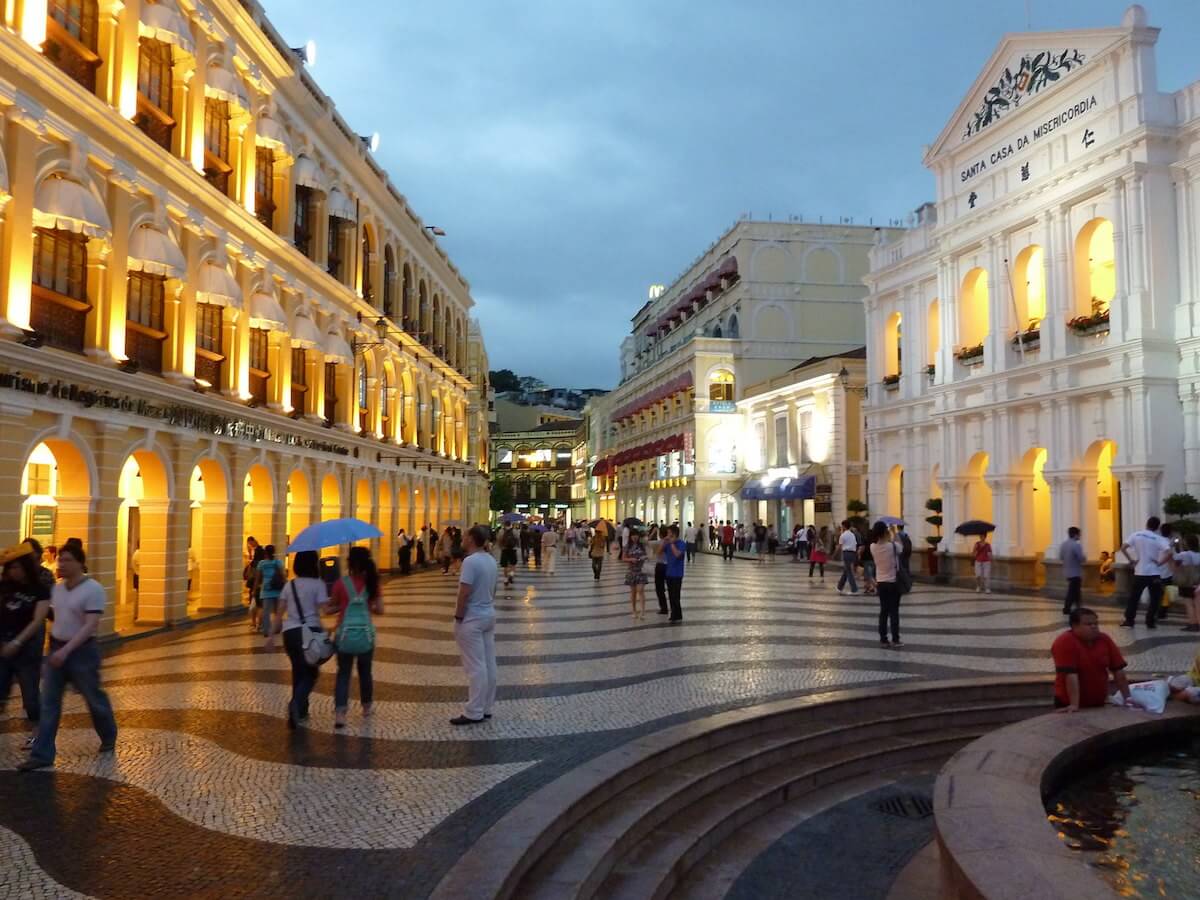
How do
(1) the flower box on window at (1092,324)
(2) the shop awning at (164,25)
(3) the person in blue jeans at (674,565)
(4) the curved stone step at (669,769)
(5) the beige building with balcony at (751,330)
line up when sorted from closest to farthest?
(4) the curved stone step at (669,769) < (3) the person in blue jeans at (674,565) < (2) the shop awning at (164,25) < (1) the flower box on window at (1092,324) < (5) the beige building with balcony at (751,330)

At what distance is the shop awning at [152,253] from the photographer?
15156mm

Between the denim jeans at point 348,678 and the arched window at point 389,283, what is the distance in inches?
982

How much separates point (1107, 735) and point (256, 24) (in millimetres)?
20878

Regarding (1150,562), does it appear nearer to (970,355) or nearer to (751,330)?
(970,355)

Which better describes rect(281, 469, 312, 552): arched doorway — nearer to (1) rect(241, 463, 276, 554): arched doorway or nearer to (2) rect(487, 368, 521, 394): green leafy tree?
(1) rect(241, 463, 276, 554): arched doorway

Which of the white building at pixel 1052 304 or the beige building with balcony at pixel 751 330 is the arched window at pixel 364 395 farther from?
the beige building with balcony at pixel 751 330

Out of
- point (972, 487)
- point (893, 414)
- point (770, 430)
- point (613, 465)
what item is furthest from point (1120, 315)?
point (613, 465)

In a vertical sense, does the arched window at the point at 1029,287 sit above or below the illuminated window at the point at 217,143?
below

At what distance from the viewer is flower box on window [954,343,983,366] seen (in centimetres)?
2497

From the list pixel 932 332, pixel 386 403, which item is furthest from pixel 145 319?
pixel 932 332

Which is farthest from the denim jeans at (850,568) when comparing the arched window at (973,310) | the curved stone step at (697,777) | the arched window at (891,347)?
the curved stone step at (697,777)

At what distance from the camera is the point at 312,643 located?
25.3 ft

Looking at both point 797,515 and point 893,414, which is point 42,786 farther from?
point 797,515

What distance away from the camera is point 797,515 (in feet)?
137
